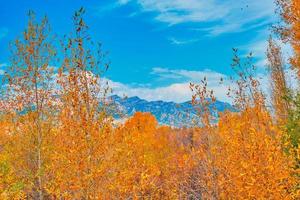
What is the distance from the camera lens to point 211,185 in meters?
11.7

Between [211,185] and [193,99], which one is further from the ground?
[193,99]

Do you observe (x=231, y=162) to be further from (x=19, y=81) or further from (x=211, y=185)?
(x=19, y=81)

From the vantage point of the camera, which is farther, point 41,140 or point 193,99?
point 41,140

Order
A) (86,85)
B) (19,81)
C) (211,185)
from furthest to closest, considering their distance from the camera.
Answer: (19,81)
(211,185)
(86,85)

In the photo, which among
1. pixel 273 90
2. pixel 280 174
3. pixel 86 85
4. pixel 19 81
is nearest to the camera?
pixel 280 174

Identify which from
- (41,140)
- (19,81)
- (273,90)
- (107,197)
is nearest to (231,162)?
(107,197)

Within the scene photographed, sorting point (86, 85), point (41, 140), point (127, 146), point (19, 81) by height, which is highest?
point (19, 81)

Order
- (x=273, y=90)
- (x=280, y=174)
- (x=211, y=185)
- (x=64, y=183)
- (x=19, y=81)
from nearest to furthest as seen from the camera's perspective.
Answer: (x=280, y=174) → (x=64, y=183) → (x=211, y=185) → (x=19, y=81) → (x=273, y=90)

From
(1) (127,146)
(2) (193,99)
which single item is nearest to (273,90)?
(2) (193,99)

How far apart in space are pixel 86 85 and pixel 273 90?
3351 cm

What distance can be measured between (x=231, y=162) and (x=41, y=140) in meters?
7.49

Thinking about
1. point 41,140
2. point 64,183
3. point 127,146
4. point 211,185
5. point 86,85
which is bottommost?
point 211,185

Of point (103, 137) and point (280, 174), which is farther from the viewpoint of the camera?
point (103, 137)

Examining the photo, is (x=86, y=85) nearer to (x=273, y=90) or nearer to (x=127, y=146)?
(x=127, y=146)
